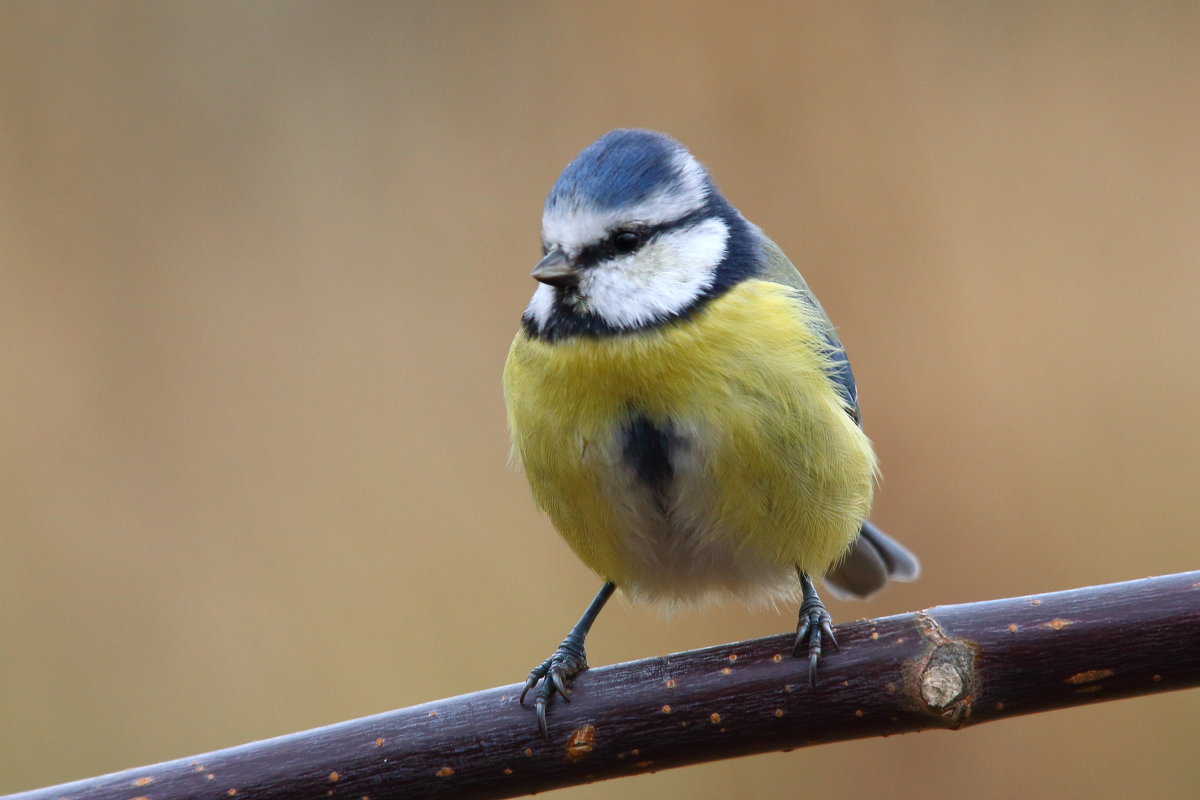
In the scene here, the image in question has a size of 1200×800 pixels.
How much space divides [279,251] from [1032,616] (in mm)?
2286

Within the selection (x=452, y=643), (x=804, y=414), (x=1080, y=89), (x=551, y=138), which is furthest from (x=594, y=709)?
(x=1080, y=89)

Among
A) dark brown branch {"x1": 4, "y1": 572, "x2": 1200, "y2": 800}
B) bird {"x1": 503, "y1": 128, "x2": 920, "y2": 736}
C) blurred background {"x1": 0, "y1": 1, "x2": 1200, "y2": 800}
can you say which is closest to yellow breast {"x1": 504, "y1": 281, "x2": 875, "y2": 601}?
bird {"x1": 503, "y1": 128, "x2": 920, "y2": 736}

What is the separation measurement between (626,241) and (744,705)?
67 centimetres

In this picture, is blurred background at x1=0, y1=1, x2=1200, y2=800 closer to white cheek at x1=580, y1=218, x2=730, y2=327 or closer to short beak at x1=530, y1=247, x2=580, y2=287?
white cheek at x1=580, y1=218, x2=730, y2=327

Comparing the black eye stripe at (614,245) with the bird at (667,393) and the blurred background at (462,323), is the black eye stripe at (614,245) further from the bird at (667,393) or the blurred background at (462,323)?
the blurred background at (462,323)

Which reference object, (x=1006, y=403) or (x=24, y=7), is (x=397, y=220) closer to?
(x=24, y=7)

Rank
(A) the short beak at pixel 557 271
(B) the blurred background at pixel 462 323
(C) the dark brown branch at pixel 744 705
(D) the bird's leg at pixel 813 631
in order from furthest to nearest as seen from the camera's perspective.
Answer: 1. (B) the blurred background at pixel 462 323
2. (A) the short beak at pixel 557 271
3. (D) the bird's leg at pixel 813 631
4. (C) the dark brown branch at pixel 744 705

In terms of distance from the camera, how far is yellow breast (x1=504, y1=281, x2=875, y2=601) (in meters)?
1.60

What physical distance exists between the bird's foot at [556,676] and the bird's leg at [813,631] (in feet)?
1.03

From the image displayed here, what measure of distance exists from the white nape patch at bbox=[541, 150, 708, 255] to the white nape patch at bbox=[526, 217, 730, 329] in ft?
0.11

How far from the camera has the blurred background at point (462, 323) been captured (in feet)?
9.07

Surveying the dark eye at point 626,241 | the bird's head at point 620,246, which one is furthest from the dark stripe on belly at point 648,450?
the dark eye at point 626,241

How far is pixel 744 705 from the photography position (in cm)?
141

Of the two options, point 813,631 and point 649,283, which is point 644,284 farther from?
point 813,631
